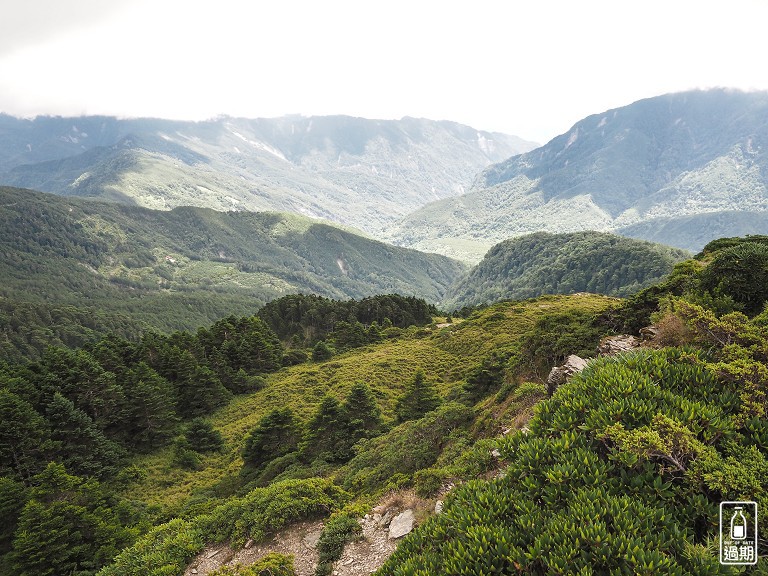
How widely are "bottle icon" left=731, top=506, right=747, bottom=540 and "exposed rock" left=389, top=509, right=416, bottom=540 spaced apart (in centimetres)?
908

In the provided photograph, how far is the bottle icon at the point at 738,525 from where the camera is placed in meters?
5.27

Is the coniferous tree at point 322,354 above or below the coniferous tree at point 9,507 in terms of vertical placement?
below

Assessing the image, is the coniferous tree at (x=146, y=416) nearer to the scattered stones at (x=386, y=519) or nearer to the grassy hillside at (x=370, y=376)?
the grassy hillside at (x=370, y=376)

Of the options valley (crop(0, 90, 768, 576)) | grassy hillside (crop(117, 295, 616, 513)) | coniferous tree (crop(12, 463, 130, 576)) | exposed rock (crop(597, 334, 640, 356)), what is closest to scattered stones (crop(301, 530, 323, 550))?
valley (crop(0, 90, 768, 576))

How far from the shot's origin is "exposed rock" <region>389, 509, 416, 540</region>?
39.8 ft

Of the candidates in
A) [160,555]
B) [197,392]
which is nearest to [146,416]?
[197,392]

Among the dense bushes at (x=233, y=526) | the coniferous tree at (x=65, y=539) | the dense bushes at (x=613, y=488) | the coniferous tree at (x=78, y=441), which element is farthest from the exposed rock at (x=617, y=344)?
the coniferous tree at (x=78, y=441)

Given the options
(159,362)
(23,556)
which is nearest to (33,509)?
(23,556)

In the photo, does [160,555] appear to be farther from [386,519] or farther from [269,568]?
[386,519]

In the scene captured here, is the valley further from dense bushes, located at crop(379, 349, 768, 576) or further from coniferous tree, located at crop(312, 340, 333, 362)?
coniferous tree, located at crop(312, 340, 333, 362)
